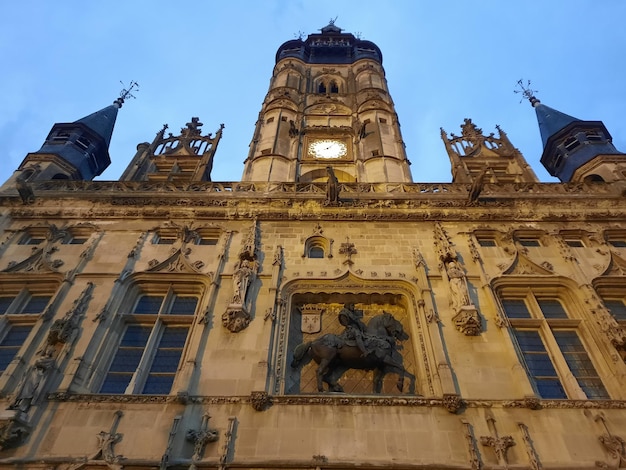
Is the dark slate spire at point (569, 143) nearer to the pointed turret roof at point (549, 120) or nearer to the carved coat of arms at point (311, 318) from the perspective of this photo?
the pointed turret roof at point (549, 120)

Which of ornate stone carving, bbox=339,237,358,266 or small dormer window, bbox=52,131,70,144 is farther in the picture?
small dormer window, bbox=52,131,70,144

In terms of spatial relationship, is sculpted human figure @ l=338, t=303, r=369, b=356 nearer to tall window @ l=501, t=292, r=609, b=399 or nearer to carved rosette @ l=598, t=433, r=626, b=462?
tall window @ l=501, t=292, r=609, b=399

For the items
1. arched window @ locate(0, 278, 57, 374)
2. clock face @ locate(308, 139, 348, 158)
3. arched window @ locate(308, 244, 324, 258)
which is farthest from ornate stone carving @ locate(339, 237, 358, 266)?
clock face @ locate(308, 139, 348, 158)

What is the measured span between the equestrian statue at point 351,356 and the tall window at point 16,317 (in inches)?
257

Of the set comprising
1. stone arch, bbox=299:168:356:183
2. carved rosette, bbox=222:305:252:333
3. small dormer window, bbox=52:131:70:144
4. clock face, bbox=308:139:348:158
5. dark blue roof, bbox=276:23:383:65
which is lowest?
carved rosette, bbox=222:305:252:333

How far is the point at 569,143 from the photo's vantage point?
2147 cm

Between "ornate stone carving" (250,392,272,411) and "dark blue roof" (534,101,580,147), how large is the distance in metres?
19.4

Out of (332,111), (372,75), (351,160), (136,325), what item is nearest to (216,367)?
(136,325)

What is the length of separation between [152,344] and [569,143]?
19.6m

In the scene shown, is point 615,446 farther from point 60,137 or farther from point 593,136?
point 60,137

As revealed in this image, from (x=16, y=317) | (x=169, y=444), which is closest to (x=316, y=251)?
(x=169, y=444)

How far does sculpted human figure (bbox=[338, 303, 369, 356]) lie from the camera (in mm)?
10617

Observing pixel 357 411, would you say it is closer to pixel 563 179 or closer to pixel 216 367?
pixel 216 367

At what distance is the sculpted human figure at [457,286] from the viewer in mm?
11289
